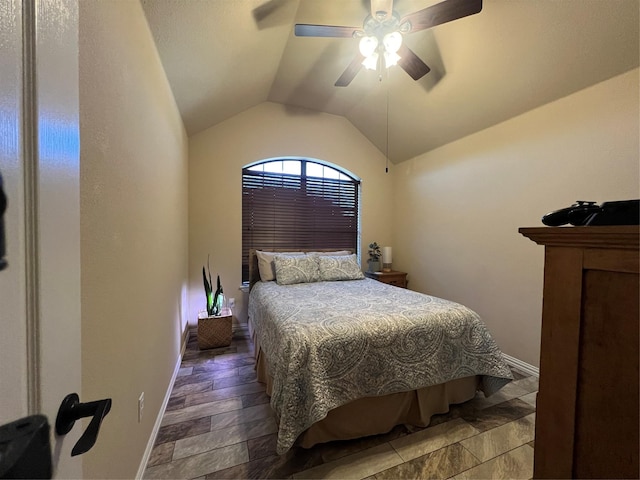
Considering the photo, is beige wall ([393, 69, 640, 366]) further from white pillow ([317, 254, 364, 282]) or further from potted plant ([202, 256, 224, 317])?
potted plant ([202, 256, 224, 317])

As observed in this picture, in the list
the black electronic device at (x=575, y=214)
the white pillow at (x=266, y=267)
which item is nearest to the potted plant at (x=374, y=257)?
the white pillow at (x=266, y=267)

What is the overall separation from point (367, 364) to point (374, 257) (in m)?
2.43

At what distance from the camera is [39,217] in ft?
1.21

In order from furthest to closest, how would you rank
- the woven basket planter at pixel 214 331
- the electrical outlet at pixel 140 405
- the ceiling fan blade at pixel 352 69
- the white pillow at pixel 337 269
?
1. the white pillow at pixel 337 269
2. the woven basket planter at pixel 214 331
3. the ceiling fan blade at pixel 352 69
4. the electrical outlet at pixel 140 405

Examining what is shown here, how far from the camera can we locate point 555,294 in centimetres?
62

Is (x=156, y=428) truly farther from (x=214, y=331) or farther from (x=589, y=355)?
(x=589, y=355)

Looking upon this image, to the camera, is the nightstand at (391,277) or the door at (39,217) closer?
the door at (39,217)

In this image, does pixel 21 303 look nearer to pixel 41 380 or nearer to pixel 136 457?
pixel 41 380

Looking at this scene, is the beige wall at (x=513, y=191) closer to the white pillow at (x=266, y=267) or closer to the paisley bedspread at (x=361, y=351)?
the paisley bedspread at (x=361, y=351)

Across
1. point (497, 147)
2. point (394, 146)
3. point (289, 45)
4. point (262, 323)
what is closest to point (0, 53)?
point (262, 323)

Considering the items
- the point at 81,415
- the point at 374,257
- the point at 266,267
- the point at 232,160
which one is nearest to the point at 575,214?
the point at 81,415

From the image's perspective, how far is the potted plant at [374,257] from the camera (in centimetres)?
372

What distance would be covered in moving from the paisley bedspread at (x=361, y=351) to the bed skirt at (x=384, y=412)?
0.39 ft

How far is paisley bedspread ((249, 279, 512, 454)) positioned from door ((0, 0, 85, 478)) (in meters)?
0.95
